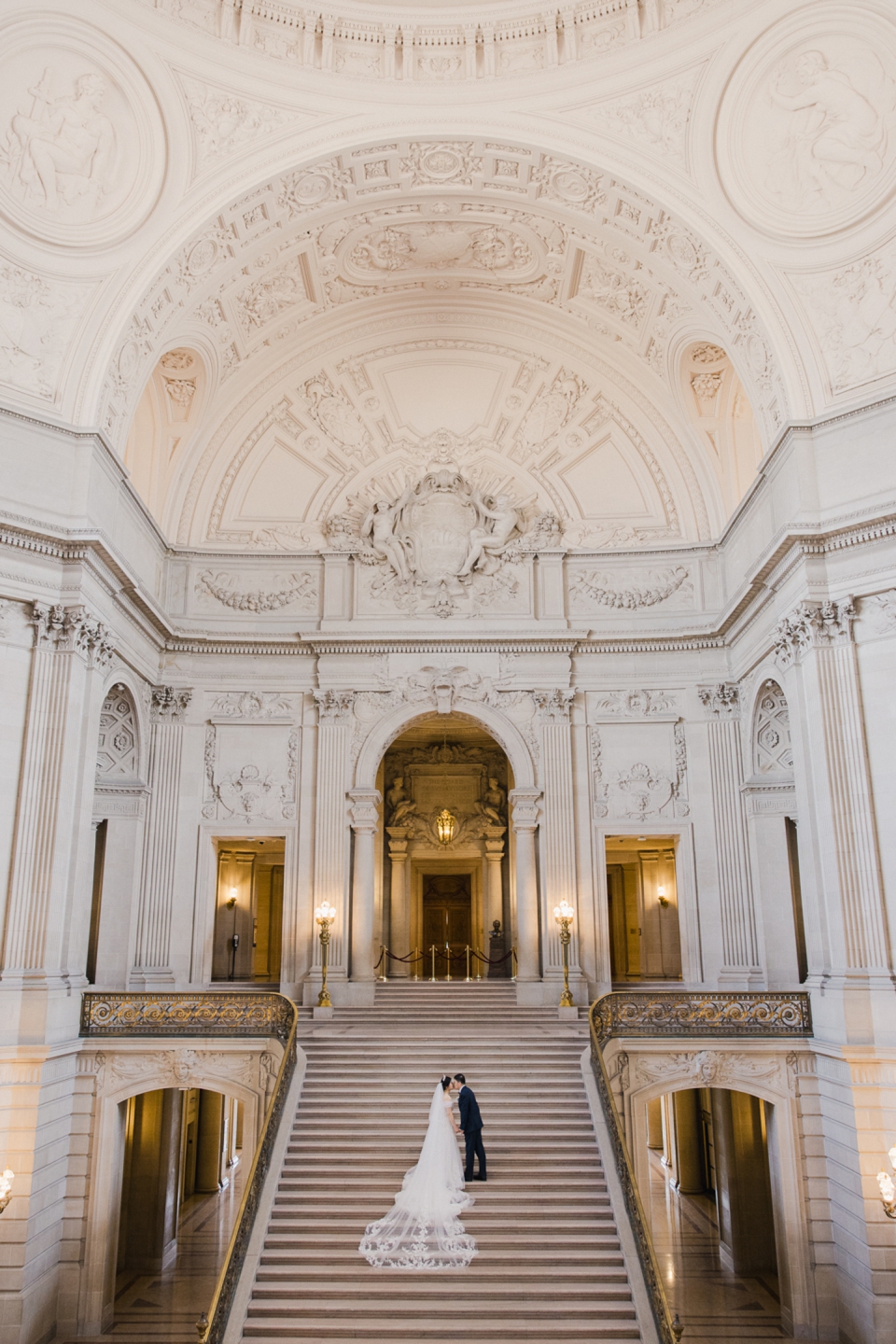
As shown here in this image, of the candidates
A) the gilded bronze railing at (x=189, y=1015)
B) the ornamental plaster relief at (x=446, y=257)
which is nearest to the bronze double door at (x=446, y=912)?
the gilded bronze railing at (x=189, y=1015)

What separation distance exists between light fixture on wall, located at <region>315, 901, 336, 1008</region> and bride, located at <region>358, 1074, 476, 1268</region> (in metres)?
4.60

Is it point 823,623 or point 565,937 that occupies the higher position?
point 823,623

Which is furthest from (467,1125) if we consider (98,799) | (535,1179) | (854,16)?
(854,16)

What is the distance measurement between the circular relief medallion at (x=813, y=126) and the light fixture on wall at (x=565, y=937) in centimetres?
1090

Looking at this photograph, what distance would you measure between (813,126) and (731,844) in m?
11.1

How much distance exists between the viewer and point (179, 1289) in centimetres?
1462

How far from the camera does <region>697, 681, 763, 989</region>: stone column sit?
17016 mm

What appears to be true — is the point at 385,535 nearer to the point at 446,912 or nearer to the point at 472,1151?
the point at 446,912

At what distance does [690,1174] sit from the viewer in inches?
787

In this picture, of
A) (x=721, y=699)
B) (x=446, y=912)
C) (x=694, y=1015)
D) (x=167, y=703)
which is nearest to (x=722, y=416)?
(x=721, y=699)

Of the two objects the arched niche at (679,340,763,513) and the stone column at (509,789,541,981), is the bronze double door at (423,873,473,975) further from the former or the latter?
the arched niche at (679,340,763,513)

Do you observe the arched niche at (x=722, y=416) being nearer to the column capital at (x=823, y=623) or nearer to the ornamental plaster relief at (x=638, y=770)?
the ornamental plaster relief at (x=638, y=770)

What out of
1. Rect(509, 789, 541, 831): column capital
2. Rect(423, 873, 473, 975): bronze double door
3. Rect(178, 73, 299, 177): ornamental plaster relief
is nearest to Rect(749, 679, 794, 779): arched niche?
Rect(509, 789, 541, 831): column capital

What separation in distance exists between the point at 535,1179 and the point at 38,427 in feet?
38.2
